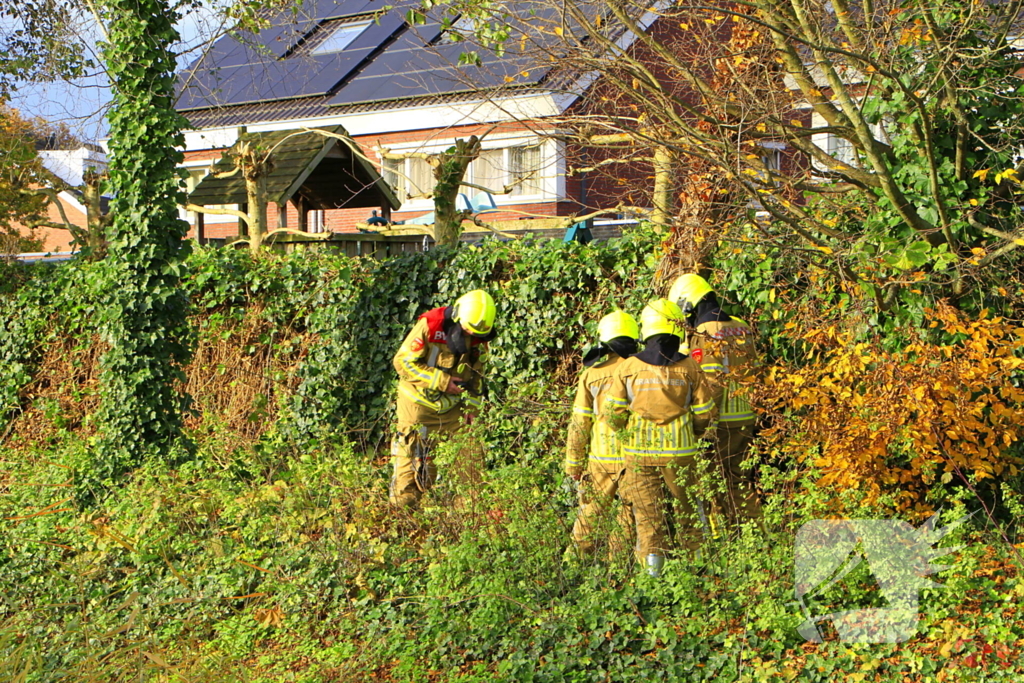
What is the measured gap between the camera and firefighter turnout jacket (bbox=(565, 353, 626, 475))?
6.81 meters

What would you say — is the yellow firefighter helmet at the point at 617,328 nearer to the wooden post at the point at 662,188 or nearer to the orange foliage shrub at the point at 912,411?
the wooden post at the point at 662,188

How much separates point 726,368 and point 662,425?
2.44 ft

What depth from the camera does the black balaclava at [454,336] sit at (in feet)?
27.8

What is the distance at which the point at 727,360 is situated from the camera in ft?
23.5

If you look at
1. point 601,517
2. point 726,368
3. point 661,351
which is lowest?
point 601,517

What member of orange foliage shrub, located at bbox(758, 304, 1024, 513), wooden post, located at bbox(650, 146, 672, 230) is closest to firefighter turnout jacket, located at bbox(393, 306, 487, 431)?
wooden post, located at bbox(650, 146, 672, 230)

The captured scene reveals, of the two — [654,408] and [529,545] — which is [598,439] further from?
[529,545]

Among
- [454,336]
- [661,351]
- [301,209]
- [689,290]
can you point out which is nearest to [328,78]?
[301,209]

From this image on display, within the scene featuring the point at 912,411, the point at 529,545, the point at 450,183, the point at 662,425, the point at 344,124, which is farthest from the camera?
the point at 344,124

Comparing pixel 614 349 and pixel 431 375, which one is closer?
pixel 614 349

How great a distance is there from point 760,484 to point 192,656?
11.5 ft

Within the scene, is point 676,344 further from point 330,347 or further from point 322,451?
point 330,347

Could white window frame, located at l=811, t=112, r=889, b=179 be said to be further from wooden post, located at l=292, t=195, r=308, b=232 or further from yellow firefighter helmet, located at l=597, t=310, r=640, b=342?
wooden post, located at l=292, t=195, r=308, b=232

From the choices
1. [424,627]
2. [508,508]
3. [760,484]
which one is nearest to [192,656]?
[424,627]
